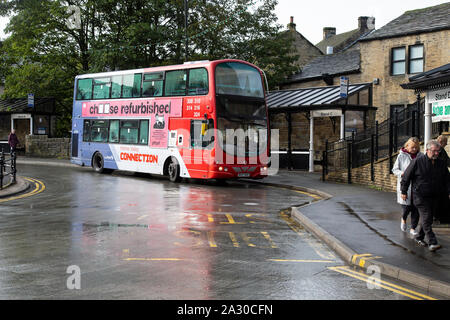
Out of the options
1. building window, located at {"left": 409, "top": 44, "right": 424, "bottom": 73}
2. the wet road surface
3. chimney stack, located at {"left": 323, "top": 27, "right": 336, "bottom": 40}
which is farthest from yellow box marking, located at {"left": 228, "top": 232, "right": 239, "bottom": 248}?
chimney stack, located at {"left": 323, "top": 27, "right": 336, "bottom": 40}

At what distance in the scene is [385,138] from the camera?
21203 mm

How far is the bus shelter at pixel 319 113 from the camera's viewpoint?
1161 inches

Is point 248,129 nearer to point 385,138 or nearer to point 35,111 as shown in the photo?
point 385,138

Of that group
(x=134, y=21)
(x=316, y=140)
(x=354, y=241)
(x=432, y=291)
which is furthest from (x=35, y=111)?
(x=432, y=291)

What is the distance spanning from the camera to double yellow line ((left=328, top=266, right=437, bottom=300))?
644 cm

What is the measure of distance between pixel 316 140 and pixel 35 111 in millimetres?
21649

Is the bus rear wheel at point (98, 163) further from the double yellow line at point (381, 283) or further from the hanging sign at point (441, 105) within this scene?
the double yellow line at point (381, 283)

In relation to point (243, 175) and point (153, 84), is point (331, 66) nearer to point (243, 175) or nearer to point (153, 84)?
point (153, 84)

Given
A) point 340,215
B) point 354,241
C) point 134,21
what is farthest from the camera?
point 134,21

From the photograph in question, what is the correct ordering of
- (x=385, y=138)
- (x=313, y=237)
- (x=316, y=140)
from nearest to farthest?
1. (x=313, y=237)
2. (x=385, y=138)
3. (x=316, y=140)

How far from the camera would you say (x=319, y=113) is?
30.1 meters

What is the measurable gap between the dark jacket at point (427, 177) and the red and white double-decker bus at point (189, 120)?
12165 mm

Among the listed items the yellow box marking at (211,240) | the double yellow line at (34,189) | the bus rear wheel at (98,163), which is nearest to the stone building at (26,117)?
the bus rear wheel at (98,163)

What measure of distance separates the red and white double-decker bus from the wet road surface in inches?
→ 209
